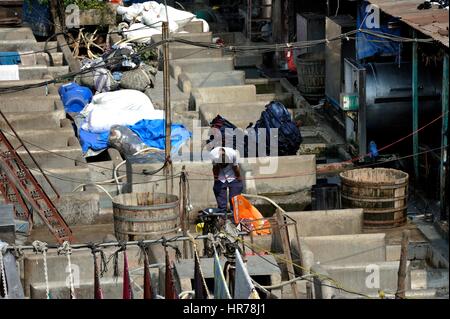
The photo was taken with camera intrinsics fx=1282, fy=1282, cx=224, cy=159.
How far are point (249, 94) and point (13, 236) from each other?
8.85m

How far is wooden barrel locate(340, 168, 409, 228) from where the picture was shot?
19531 millimetres

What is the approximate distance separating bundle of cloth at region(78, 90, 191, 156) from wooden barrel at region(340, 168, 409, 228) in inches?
180

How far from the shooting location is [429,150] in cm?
2048

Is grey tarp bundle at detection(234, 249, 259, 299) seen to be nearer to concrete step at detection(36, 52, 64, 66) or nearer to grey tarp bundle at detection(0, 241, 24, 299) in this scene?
grey tarp bundle at detection(0, 241, 24, 299)

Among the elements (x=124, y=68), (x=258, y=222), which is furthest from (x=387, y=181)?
(x=124, y=68)

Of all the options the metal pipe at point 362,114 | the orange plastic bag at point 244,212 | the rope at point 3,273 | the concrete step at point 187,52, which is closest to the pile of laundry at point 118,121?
the concrete step at point 187,52

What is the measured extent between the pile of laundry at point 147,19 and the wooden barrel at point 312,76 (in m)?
4.69

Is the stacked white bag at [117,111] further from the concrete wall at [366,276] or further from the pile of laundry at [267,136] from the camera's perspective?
the concrete wall at [366,276]

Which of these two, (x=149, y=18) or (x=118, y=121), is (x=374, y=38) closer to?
(x=118, y=121)

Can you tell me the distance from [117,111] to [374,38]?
220 inches

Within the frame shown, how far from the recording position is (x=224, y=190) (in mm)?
20219

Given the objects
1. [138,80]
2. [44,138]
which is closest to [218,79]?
[138,80]
